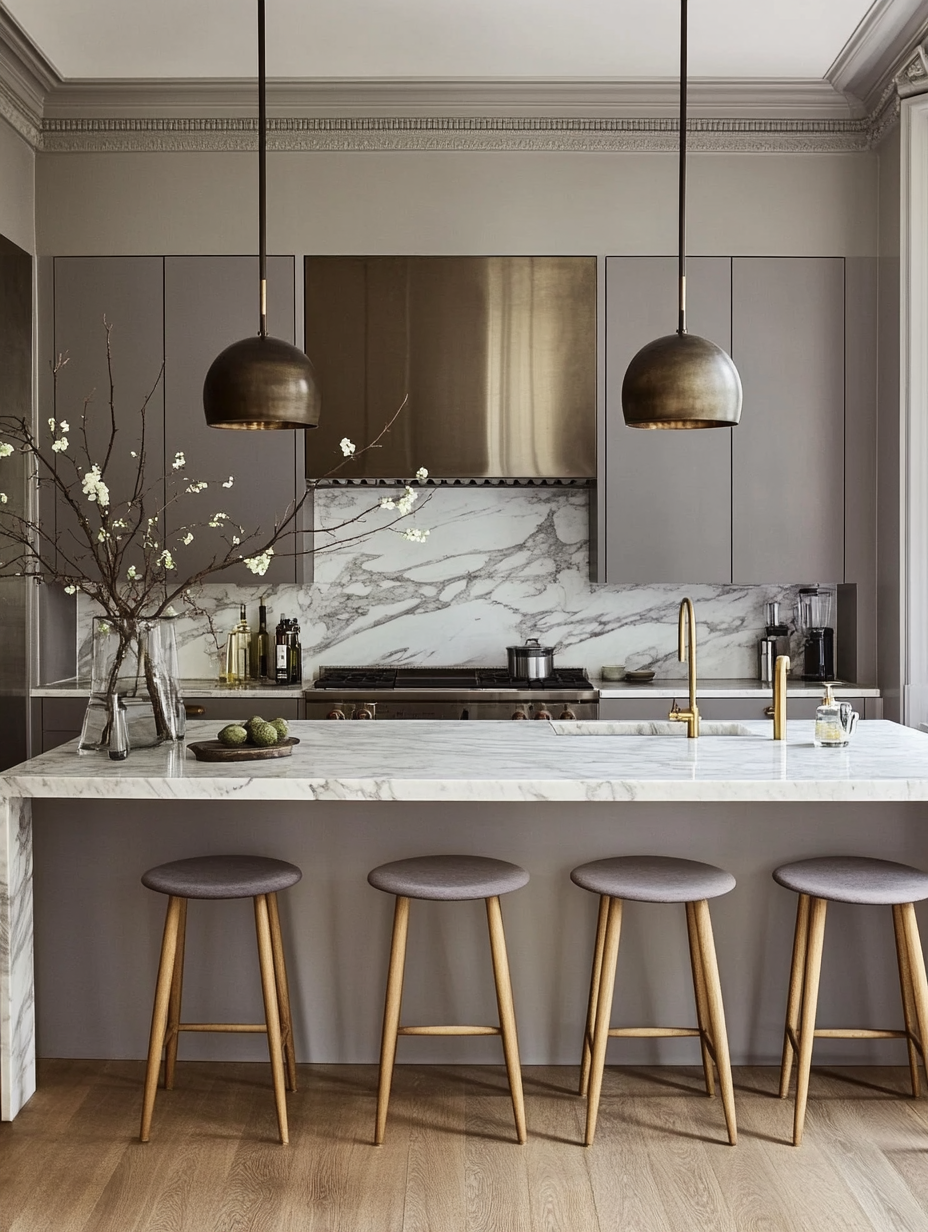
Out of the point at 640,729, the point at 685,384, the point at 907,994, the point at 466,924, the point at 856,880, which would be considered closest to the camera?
the point at 685,384

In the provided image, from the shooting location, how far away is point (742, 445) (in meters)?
4.40

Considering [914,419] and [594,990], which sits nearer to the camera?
[594,990]

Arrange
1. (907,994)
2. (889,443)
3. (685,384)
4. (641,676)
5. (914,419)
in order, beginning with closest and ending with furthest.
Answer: (685,384)
(907,994)
(914,419)
(889,443)
(641,676)

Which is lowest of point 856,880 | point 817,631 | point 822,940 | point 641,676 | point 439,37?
point 822,940

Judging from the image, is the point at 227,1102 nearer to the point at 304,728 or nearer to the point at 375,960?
the point at 375,960

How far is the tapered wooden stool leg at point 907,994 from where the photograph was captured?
263 cm

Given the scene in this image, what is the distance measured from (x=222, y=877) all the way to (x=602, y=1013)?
950 mm

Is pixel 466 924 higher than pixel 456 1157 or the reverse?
higher

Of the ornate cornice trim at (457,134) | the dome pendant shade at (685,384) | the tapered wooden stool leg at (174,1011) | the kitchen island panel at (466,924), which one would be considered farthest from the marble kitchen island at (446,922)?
the ornate cornice trim at (457,134)

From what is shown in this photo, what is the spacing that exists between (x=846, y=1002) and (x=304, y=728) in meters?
1.67

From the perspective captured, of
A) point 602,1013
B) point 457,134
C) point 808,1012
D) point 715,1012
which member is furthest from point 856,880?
point 457,134

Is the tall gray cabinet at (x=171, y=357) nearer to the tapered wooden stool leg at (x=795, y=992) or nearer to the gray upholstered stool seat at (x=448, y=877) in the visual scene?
the gray upholstered stool seat at (x=448, y=877)

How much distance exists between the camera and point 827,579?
173 inches

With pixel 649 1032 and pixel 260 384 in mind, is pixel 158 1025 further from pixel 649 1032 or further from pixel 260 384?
pixel 260 384
